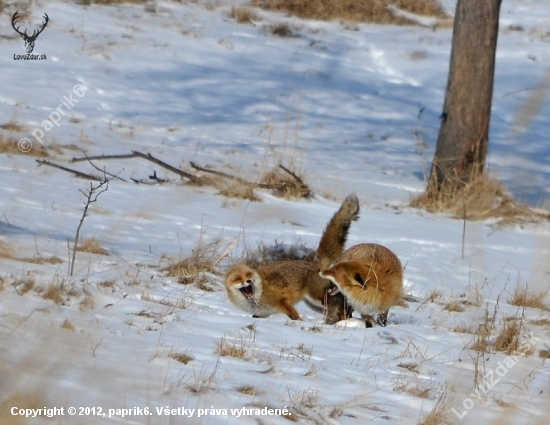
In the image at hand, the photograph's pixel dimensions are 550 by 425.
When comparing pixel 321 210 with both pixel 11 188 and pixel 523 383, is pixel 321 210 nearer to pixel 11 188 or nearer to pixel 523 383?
pixel 11 188

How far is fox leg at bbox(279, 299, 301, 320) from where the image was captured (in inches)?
210

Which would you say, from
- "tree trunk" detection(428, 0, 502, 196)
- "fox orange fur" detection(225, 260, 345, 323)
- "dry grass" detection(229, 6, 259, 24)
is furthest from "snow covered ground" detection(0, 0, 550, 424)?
"dry grass" detection(229, 6, 259, 24)

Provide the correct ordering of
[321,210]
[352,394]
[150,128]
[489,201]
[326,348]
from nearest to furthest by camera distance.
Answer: [352,394] → [326,348] → [321,210] → [489,201] → [150,128]

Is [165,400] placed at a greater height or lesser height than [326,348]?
greater

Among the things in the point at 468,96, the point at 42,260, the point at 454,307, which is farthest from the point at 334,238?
the point at 468,96

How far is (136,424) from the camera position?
8.93 feet

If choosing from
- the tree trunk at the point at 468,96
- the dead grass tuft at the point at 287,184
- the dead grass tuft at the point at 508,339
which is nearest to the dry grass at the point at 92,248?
the dead grass tuft at the point at 508,339

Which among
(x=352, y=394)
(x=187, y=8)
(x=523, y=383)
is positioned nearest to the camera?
(x=352, y=394)

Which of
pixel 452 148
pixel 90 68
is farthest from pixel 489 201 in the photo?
pixel 90 68

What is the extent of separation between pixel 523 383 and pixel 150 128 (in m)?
10.1

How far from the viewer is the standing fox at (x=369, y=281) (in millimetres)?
5043

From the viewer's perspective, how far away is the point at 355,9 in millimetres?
23422

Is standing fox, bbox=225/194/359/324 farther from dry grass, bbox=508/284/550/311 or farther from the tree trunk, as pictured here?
the tree trunk

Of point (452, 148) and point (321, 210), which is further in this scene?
point (452, 148)
